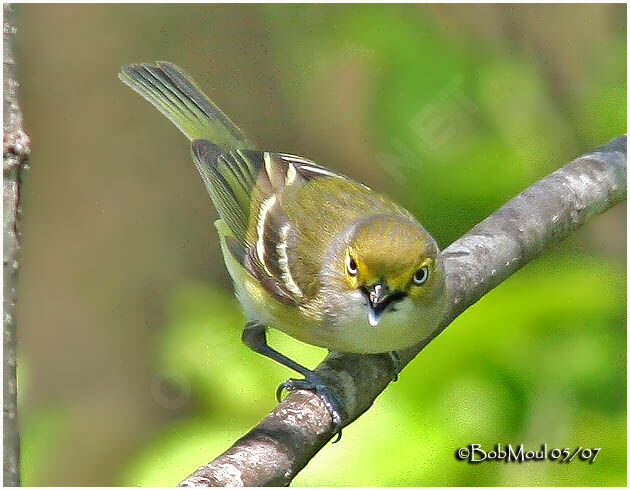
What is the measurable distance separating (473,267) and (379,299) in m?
0.57

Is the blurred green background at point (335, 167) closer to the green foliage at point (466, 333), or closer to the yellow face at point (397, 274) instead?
the green foliage at point (466, 333)

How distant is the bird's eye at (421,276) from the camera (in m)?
2.46

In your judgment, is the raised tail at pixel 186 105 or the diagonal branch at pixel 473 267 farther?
the raised tail at pixel 186 105

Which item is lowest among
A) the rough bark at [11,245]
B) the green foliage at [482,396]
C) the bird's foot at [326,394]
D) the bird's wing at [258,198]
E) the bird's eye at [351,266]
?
the green foliage at [482,396]

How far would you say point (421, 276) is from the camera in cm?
248

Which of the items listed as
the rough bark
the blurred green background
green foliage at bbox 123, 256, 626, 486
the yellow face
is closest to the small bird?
the yellow face

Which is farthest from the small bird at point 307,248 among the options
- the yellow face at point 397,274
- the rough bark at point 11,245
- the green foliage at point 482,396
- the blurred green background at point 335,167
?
the rough bark at point 11,245

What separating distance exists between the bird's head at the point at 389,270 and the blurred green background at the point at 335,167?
0.53m

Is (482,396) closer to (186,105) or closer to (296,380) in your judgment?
(296,380)

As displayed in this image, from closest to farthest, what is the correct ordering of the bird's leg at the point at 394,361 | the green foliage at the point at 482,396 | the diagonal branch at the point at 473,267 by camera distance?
the diagonal branch at the point at 473,267
the bird's leg at the point at 394,361
the green foliage at the point at 482,396

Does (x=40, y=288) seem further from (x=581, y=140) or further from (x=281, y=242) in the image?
(x=581, y=140)

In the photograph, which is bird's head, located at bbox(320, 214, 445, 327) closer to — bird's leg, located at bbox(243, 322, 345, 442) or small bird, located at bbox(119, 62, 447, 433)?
small bird, located at bbox(119, 62, 447, 433)

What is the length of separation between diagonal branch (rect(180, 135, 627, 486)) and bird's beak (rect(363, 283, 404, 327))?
0.26 metres

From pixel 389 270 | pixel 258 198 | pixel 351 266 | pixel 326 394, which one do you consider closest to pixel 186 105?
pixel 258 198
